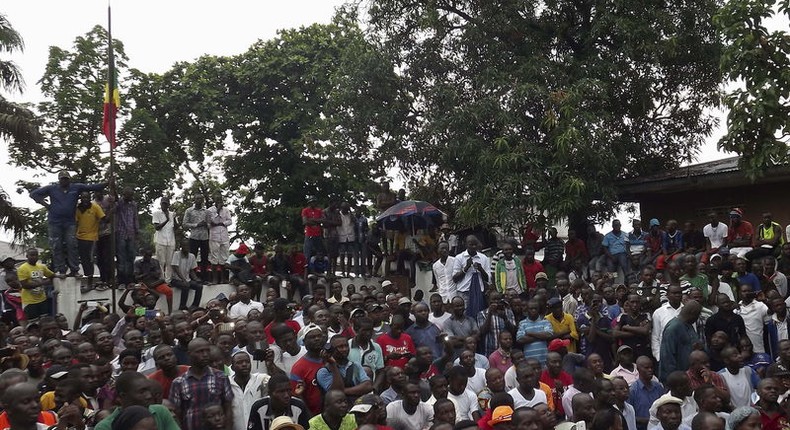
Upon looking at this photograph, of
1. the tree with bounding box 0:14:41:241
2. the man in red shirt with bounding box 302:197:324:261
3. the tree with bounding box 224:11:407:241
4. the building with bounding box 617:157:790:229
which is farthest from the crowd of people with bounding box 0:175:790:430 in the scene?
the tree with bounding box 224:11:407:241

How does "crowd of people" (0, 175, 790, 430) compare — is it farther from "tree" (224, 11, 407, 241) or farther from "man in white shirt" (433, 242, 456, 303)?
"tree" (224, 11, 407, 241)

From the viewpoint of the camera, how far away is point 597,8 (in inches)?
653

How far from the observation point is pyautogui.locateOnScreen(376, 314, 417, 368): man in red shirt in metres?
9.60

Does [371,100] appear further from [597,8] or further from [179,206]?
[179,206]

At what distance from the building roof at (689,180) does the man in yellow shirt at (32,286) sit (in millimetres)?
10476

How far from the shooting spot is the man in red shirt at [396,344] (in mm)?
9602

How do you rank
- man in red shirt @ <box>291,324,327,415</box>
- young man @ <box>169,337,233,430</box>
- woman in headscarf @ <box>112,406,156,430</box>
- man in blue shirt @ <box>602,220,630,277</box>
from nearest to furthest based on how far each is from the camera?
woman in headscarf @ <box>112,406,156,430</box>, young man @ <box>169,337,233,430</box>, man in red shirt @ <box>291,324,327,415</box>, man in blue shirt @ <box>602,220,630,277</box>

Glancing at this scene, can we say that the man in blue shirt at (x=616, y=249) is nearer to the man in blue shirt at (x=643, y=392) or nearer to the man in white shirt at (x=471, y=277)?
the man in white shirt at (x=471, y=277)

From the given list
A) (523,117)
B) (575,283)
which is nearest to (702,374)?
(575,283)

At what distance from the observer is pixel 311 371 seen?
806 cm

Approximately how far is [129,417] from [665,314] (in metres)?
7.07

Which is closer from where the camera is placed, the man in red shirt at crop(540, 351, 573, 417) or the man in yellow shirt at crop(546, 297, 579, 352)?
the man in red shirt at crop(540, 351, 573, 417)

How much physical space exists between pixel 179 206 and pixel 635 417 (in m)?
20.2

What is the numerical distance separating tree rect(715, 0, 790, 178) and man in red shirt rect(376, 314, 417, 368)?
18.5 feet
